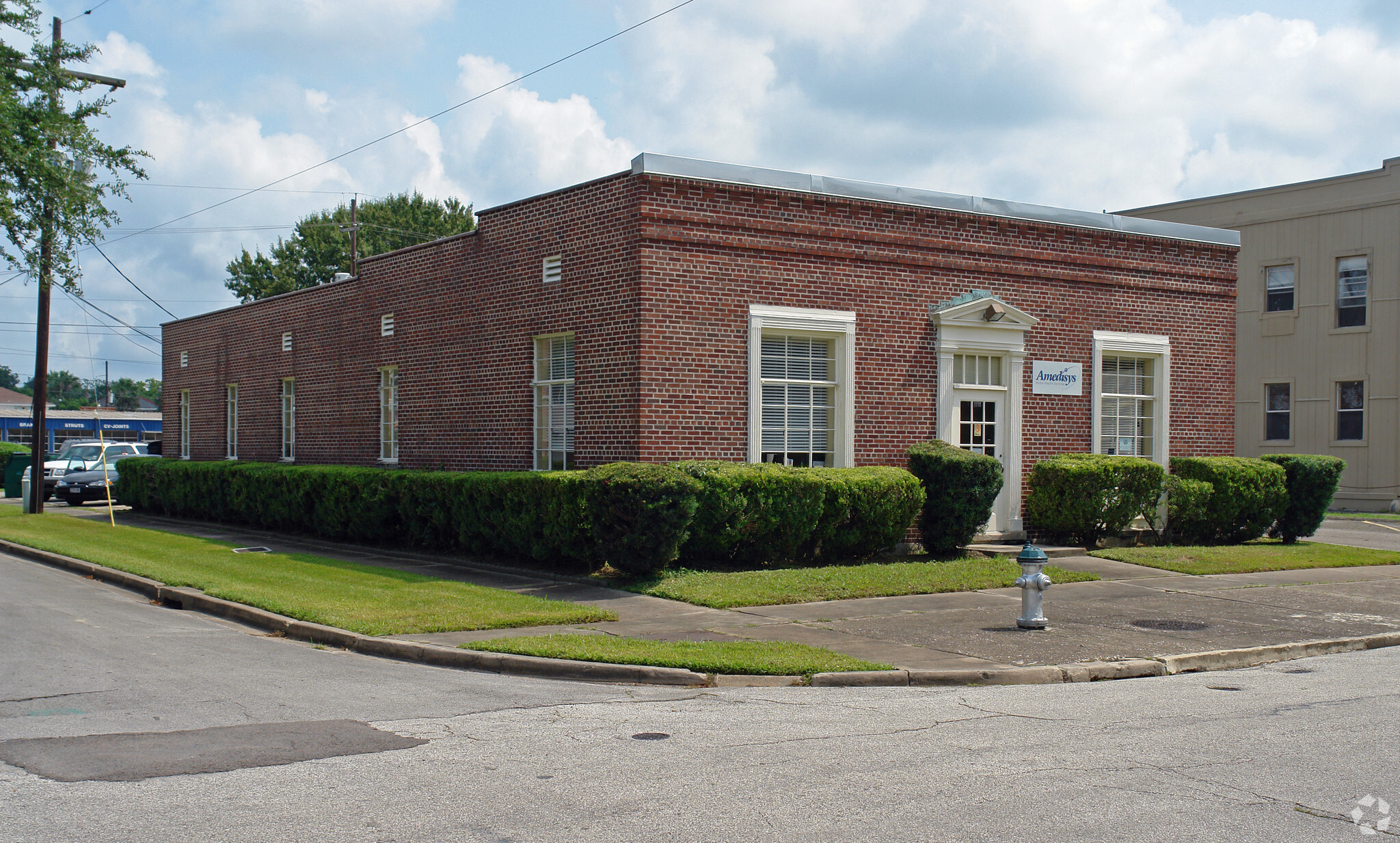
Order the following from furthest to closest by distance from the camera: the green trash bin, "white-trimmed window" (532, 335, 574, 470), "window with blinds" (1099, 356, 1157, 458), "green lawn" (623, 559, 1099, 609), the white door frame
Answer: the green trash bin → "window with blinds" (1099, 356, 1157, 458) → the white door frame → "white-trimmed window" (532, 335, 574, 470) → "green lawn" (623, 559, 1099, 609)

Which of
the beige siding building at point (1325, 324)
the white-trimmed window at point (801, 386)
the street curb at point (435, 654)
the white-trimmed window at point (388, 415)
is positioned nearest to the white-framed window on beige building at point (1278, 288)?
the beige siding building at point (1325, 324)

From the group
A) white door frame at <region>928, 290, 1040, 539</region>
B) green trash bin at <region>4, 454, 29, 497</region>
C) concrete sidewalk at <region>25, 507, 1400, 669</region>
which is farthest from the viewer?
green trash bin at <region>4, 454, 29, 497</region>

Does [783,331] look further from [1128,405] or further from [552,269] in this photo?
[1128,405]

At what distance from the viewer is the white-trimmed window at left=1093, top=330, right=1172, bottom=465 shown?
1894 cm

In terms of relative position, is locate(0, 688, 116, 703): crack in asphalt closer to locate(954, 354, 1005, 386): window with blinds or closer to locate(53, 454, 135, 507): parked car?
locate(954, 354, 1005, 386): window with blinds

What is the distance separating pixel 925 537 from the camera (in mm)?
16422

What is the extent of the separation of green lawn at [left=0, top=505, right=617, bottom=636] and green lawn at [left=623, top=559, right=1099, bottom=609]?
1599 millimetres

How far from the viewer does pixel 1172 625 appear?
11555 millimetres

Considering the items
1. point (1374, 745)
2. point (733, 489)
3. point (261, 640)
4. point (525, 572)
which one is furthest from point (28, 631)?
point (1374, 745)

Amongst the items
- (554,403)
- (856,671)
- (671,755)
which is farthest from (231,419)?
(671,755)

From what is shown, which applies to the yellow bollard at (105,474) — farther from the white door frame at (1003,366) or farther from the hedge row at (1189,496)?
the hedge row at (1189,496)

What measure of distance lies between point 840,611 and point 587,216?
6.92m

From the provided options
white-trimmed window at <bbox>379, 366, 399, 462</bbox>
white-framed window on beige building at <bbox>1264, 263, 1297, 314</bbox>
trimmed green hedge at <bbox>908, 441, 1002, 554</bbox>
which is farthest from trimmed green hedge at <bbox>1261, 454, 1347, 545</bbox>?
white-trimmed window at <bbox>379, 366, 399, 462</bbox>

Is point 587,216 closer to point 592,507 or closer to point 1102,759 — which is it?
point 592,507
